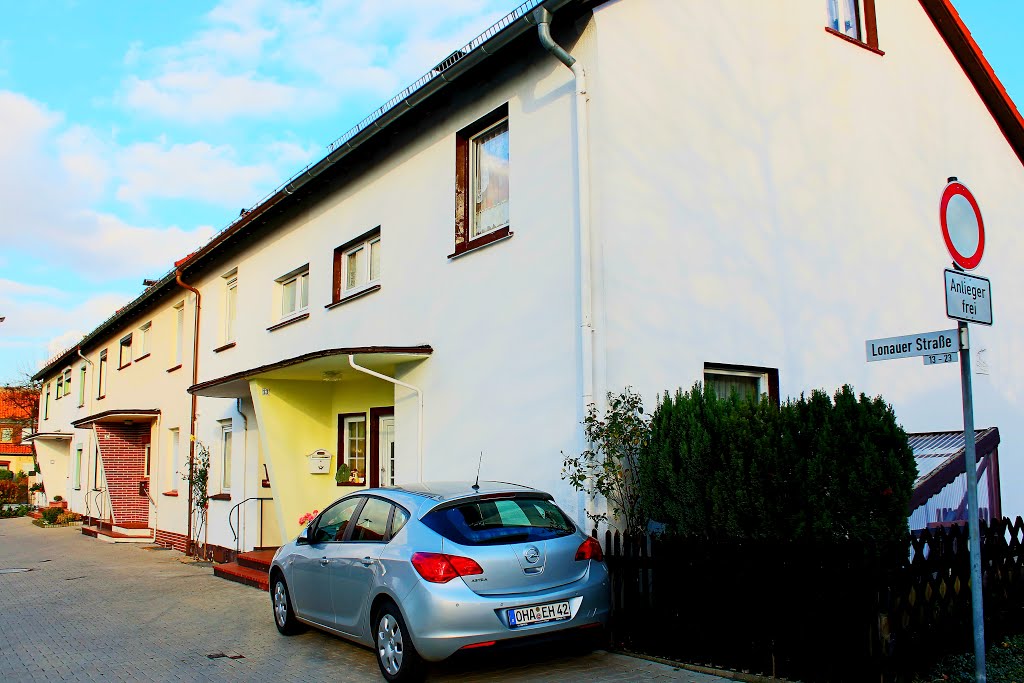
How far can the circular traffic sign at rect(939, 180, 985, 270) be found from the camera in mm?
5840

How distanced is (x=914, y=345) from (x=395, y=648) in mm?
4322

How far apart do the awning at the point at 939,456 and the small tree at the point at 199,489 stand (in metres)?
13.0

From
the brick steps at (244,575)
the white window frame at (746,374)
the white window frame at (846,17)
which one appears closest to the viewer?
the white window frame at (746,374)

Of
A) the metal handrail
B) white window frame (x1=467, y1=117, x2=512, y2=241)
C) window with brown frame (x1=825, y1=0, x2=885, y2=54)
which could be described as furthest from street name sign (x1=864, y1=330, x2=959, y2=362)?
the metal handrail

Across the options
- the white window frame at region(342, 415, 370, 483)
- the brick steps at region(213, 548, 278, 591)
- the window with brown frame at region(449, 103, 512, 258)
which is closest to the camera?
the window with brown frame at region(449, 103, 512, 258)

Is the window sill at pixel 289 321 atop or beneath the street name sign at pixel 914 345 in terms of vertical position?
atop

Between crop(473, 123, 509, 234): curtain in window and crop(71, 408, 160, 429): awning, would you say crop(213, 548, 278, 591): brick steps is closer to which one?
crop(473, 123, 509, 234): curtain in window

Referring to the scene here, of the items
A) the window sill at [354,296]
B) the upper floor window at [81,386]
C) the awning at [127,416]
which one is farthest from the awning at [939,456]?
the upper floor window at [81,386]

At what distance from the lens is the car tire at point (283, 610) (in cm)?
848

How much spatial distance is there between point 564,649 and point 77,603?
7.45 meters

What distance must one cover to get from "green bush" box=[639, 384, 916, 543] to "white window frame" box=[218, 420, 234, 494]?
11.3 metres

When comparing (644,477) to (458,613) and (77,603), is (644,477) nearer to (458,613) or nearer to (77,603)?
(458,613)

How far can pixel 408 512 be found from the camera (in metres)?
6.84

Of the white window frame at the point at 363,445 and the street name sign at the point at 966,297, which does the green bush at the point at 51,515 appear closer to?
the white window frame at the point at 363,445
